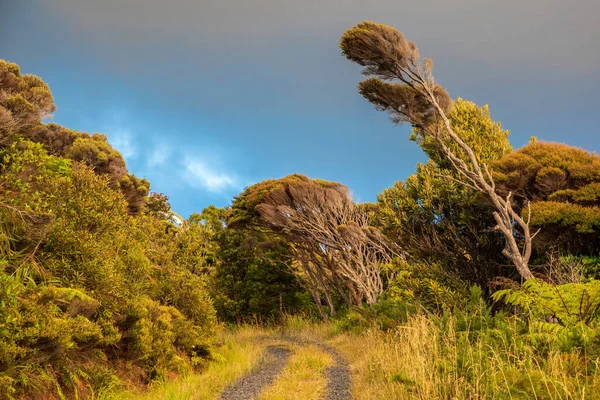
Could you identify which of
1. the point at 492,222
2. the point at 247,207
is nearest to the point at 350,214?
the point at 247,207

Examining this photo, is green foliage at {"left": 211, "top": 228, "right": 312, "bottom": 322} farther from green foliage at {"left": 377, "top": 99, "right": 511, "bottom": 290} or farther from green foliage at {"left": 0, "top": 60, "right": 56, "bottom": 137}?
green foliage at {"left": 377, "top": 99, "right": 511, "bottom": 290}

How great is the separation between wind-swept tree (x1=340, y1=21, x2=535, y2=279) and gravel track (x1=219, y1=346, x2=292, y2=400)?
5.93 meters

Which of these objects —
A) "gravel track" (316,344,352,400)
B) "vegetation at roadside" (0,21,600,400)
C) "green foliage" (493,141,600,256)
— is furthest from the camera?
"green foliage" (493,141,600,256)

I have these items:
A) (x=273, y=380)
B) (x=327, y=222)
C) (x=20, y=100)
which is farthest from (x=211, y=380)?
(x=20, y=100)

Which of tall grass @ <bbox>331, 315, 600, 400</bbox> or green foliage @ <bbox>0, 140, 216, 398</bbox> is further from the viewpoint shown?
green foliage @ <bbox>0, 140, 216, 398</bbox>

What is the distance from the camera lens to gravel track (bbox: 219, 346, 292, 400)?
7.19 metres

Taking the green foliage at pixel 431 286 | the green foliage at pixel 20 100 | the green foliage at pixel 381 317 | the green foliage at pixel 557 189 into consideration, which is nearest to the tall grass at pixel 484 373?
the green foliage at pixel 381 317

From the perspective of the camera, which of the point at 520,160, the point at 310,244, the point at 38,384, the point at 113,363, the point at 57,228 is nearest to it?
the point at 38,384

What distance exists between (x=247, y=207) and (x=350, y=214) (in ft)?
15.6

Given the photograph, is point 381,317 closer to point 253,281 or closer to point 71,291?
point 71,291

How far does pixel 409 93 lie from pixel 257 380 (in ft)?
25.8

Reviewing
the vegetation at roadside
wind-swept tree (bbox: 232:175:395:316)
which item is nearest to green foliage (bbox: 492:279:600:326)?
the vegetation at roadside

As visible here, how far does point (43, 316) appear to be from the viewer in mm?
5340

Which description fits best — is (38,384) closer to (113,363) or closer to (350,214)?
(113,363)
